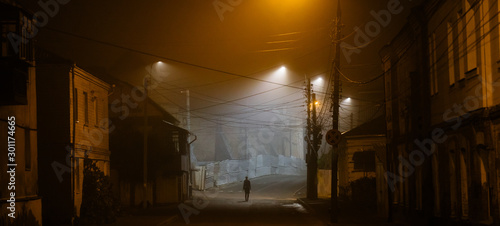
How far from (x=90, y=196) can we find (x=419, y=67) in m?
14.5

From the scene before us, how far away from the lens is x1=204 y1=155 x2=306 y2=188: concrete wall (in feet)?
200

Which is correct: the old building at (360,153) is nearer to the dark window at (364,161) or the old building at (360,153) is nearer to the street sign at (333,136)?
the dark window at (364,161)

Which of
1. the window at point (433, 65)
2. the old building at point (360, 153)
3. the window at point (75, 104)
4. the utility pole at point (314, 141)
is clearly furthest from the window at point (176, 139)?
the window at point (433, 65)

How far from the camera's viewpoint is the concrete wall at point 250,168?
200ft

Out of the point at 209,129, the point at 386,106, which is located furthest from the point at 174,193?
the point at 209,129

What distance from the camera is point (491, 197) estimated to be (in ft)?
40.1

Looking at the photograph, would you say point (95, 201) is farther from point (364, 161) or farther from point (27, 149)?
point (364, 161)

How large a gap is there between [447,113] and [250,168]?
5889 centimetres

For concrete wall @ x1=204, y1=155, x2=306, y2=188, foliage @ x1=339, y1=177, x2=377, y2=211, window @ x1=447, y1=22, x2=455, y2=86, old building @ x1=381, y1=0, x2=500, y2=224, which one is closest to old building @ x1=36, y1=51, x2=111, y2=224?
old building @ x1=381, y1=0, x2=500, y2=224

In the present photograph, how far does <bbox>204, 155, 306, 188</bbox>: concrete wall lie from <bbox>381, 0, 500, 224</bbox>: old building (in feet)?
116

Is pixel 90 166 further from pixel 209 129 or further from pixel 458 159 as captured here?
pixel 209 129

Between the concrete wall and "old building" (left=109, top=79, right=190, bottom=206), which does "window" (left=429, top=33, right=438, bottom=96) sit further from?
the concrete wall

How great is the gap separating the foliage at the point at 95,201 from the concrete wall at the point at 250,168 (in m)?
31.6

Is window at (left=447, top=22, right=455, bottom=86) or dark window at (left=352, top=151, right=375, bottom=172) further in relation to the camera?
dark window at (left=352, top=151, right=375, bottom=172)
